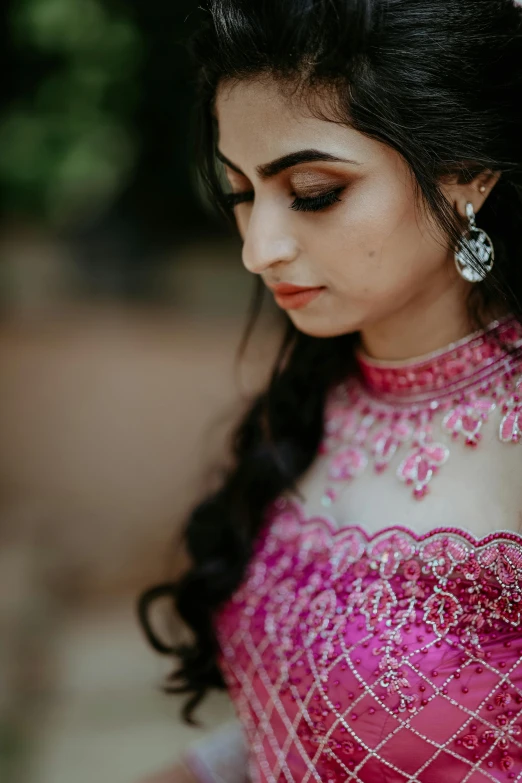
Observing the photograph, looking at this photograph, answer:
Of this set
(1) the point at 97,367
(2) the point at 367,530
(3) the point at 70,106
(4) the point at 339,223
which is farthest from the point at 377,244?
(1) the point at 97,367

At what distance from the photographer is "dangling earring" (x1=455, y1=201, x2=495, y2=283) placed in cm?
102

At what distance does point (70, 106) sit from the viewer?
3385 millimetres

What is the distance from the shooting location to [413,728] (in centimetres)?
97

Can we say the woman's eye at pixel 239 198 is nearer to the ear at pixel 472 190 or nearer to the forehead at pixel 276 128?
the forehead at pixel 276 128

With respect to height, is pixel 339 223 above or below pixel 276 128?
below

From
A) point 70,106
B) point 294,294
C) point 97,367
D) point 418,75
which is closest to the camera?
point 418,75

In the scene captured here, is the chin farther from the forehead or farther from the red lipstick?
the forehead

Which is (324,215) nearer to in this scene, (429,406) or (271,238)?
(271,238)

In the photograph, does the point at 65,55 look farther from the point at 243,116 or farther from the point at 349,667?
the point at 349,667

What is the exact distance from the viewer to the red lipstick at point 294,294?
1053 millimetres

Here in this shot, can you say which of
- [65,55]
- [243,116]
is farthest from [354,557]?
[65,55]

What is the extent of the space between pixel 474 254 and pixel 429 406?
8.4 inches

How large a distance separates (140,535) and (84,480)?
1.19 feet

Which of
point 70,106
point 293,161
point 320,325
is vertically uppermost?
point 293,161
